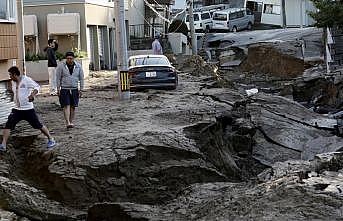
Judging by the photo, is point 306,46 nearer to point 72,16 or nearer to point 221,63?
point 221,63

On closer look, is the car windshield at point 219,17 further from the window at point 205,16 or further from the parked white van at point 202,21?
the window at point 205,16

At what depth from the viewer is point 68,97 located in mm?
12688

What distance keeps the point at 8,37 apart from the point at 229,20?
1524 inches

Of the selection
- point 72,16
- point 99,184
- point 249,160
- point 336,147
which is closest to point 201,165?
point 99,184

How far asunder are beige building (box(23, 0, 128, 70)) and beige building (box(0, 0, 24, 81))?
1361 cm

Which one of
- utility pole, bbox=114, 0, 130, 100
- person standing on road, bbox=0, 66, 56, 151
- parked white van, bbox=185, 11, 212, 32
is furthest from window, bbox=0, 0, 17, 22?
parked white van, bbox=185, 11, 212, 32

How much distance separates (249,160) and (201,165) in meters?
3.25

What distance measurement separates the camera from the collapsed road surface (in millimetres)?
7492

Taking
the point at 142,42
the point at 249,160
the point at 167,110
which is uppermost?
the point at 142,42

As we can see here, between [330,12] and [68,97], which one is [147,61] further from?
[68,97]

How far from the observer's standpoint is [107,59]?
110 ft

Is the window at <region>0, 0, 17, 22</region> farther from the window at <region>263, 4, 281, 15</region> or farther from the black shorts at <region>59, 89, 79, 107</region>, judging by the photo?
the window at <region>263, 4, 281, 15</region>

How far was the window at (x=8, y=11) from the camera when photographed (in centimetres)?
1376

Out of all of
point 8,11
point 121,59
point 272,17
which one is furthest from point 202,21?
point 8,11
